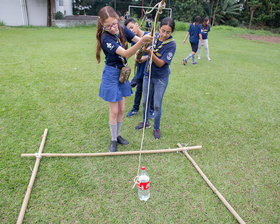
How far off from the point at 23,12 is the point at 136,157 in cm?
2089

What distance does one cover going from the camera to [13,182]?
2.44m

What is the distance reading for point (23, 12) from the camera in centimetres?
1834

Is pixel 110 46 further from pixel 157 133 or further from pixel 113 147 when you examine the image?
pixel 157 133

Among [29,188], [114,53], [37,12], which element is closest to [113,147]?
[29,188]

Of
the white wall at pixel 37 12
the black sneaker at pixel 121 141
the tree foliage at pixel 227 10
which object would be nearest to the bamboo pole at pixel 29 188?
the black sneaker at pixel 121 141

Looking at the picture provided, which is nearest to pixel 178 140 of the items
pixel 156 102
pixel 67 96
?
pixel 156 102

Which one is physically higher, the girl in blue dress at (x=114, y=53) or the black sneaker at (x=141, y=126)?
the girl in blue dress at (x=114, y=53)

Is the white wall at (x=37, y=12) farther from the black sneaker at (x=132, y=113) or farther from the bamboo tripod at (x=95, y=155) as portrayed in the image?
the bamboo tripod at (x=95, y=155)

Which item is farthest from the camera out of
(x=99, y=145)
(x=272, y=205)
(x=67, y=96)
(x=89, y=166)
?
(x=67, y=96)

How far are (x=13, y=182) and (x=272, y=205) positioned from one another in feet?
9.95

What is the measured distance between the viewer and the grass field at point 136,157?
2.21m

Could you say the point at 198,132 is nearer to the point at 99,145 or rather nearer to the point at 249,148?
the point at 249,148

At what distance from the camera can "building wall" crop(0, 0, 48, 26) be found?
17.6 m

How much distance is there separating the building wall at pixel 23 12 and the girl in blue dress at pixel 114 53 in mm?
20021
